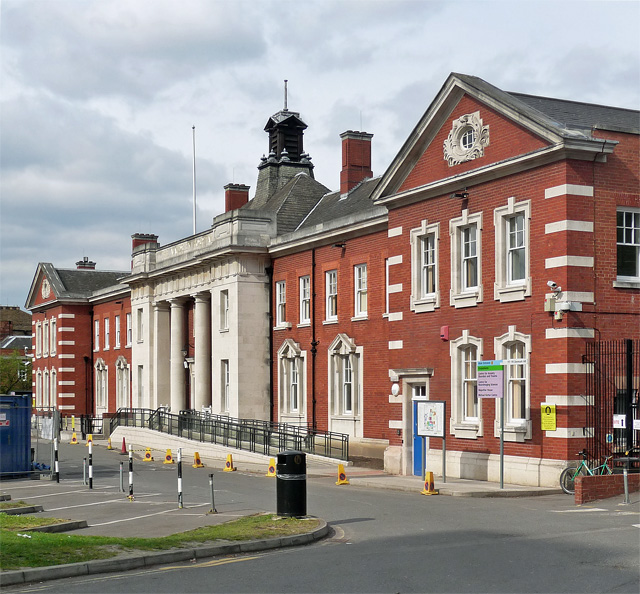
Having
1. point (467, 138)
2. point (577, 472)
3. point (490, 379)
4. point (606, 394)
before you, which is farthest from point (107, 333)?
point (577, 472)

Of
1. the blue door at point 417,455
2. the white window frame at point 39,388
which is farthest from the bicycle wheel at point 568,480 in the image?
the white window frame at point 39,388

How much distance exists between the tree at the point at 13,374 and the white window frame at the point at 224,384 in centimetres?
5080

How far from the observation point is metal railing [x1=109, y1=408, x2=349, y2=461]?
114 ft

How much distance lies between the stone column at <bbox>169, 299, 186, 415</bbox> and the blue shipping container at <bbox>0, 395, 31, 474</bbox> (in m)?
21.6

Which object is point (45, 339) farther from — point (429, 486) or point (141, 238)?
point (429, 486)

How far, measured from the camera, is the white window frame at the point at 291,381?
3934cm

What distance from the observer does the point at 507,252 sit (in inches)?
1002

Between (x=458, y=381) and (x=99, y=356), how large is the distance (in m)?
41.9

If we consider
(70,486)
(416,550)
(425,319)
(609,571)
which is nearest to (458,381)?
(425,319)

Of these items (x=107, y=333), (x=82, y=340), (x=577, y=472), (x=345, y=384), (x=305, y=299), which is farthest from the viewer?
(x=82, y=340)

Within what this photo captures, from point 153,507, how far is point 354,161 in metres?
24.5

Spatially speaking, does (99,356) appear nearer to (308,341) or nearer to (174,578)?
(308,341)

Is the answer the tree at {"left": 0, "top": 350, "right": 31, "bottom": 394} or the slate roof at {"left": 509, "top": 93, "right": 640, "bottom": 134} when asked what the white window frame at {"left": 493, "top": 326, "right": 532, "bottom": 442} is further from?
the tree at {"left": 0, "top": 350, "right": 31, "bottom": 394}

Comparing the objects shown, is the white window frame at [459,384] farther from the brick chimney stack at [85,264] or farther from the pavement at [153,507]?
the brick chimney stack at [85,264]
